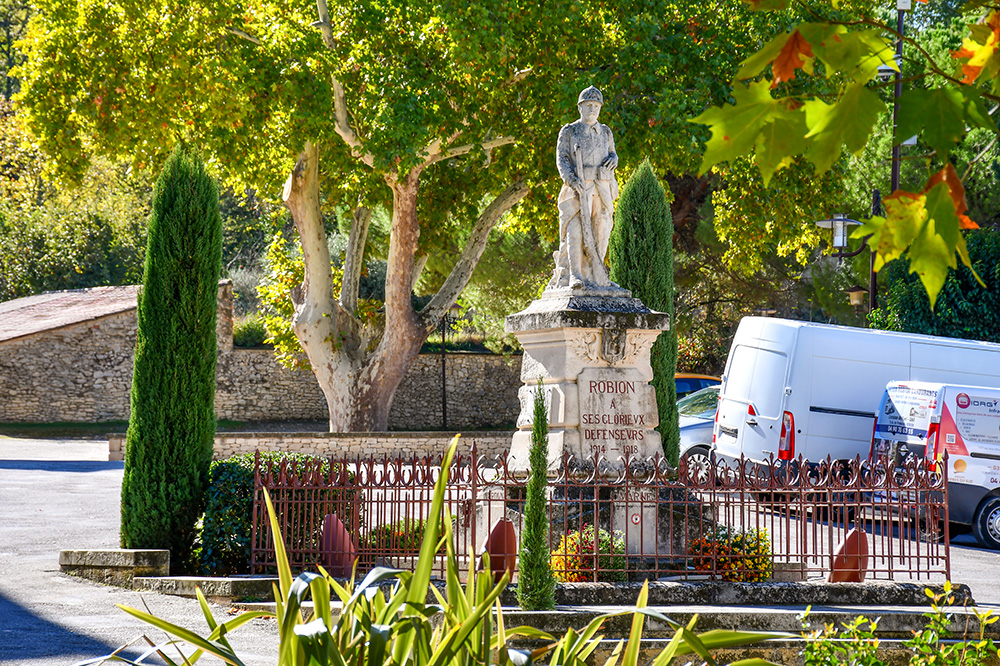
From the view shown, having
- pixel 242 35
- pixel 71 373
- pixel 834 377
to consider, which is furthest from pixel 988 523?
pixel 71 373

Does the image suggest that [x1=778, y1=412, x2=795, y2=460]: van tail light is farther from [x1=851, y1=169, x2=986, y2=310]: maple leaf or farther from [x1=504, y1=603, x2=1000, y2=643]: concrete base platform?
[x1=851, y1=169, x2=986, y2=310]: maple leaf

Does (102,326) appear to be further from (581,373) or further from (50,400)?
(581,373)

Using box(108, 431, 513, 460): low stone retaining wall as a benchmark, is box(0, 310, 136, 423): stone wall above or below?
above

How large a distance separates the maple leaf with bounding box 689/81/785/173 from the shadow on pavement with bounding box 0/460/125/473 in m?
17.6

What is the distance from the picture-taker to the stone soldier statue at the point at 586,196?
9.84 m

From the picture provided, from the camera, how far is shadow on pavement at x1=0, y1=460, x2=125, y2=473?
18.0 meters

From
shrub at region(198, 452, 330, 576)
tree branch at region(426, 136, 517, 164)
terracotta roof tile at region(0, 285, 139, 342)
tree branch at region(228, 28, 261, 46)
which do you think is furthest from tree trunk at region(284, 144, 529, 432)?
terracotta roof tile at region(0, 285, 139, 342)

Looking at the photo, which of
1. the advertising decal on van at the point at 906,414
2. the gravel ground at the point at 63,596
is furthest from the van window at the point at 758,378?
the gravel ground at the point at 63,596

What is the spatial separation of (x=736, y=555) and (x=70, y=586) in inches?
214

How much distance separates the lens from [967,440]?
1243 cm

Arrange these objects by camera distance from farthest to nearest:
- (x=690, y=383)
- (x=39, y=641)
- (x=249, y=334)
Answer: (x=249, y=334), (x=690, y=383), (x=39, y=641)

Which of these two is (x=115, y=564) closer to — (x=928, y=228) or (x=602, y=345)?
(x=602, y=345)

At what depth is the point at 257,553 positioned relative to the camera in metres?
8.36

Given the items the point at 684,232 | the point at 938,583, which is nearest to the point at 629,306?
the point at 938,583
